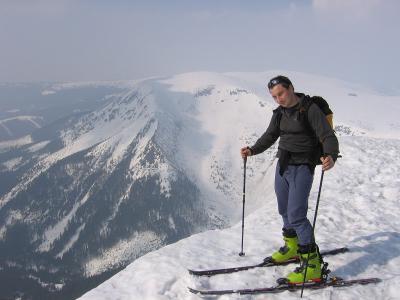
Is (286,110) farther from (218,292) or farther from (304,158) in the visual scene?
(218,292)

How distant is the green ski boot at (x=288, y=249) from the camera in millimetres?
11375

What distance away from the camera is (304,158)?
33.3ft

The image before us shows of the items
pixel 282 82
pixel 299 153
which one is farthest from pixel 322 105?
pixel 299 153

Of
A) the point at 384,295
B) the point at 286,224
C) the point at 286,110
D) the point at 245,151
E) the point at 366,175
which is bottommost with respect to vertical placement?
the point at 366,175

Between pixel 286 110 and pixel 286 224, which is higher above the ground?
pixel 286 110

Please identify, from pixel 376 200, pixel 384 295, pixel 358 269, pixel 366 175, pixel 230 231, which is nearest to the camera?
pixel 384 295

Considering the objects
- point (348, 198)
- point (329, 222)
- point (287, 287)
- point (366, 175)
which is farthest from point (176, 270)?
point (366, 175)

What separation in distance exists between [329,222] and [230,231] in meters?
3.78

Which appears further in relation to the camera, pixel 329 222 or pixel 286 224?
pixel 329 222

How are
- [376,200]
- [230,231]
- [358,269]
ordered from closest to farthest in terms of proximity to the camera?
[358,269], [230,231], [376,200]

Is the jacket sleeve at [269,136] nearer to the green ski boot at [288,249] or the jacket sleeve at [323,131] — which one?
the jacket sleeve at [323,131]

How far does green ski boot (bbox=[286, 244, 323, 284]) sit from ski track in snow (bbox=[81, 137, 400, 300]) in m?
0.32

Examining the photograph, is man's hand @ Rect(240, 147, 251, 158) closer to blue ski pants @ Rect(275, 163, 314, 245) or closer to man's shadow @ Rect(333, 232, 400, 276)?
blue ski pants @ Rect(275, 163, 314, 245)

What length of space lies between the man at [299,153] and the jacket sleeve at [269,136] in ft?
0.10
